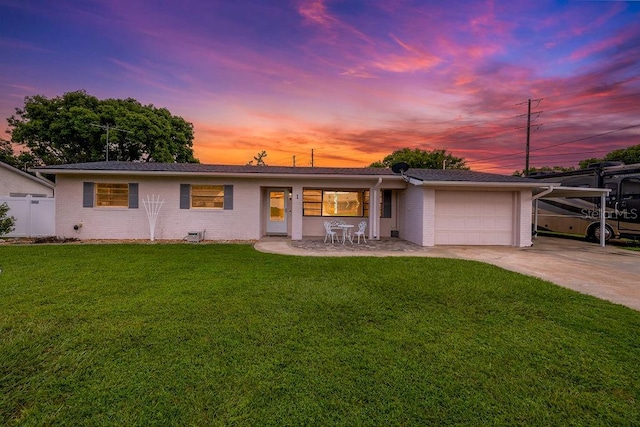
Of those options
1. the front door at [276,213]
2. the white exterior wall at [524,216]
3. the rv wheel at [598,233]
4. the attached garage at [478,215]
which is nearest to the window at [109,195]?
the front door at [276,213]

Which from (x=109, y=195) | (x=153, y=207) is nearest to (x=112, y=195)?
(x=109, y=195)

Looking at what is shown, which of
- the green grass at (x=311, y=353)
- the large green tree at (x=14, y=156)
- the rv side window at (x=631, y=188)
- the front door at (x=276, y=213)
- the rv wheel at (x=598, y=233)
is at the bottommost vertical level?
the green grass at (x=311, y=353)

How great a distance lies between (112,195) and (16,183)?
834 cm

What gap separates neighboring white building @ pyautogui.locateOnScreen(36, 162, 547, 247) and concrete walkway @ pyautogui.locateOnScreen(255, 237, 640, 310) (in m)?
0.89

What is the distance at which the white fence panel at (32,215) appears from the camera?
10336mm

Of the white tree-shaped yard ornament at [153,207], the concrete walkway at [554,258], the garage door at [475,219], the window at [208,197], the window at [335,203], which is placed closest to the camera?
the concrete walkway at [554,258]

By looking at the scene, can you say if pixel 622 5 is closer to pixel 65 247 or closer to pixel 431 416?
pixel 431 416

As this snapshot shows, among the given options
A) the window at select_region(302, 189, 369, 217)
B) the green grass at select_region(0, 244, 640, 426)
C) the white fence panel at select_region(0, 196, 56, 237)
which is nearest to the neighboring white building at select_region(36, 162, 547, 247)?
the window at select_region(302, 189, 369, 217)

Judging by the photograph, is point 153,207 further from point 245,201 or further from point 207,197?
point 245,201

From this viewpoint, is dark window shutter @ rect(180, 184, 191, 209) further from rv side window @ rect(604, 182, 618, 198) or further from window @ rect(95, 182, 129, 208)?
rv side window @ rect(604, 182, 618, 198)

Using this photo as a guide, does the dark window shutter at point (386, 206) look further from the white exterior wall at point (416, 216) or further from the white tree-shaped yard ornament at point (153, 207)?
the white tree-shaped yard ornament at point (153, 207)

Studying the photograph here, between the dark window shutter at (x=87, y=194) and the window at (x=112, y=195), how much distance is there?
0.20 m

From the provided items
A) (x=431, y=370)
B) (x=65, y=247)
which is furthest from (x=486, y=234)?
(x=65, y=247)

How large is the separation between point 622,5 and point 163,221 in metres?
16.9
